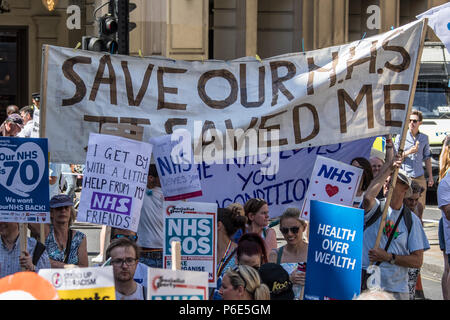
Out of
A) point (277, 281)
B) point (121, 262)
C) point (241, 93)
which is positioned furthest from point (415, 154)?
point (121, 262)

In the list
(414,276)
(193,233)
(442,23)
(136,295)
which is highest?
(442,23)

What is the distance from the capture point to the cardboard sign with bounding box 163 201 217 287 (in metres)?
6.72

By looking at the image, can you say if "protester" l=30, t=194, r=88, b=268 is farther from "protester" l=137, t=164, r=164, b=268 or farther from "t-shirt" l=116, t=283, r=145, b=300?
"t-shirt" l=116, t=283, r=145, b=300

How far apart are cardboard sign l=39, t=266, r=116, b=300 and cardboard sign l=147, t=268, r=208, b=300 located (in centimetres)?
20

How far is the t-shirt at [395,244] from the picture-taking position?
6828mm

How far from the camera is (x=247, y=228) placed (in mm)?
7859

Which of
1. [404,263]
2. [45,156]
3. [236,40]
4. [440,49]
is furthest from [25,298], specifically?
[236,40]

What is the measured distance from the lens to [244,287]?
530 cm

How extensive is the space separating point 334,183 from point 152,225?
1767 millimetres

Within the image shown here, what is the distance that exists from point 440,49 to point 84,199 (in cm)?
1412

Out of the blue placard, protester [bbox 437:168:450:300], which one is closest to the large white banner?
protester [bbox 437:168:450:300]

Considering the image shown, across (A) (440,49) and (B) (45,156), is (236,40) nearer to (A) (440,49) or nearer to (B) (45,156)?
(A) (440,49)

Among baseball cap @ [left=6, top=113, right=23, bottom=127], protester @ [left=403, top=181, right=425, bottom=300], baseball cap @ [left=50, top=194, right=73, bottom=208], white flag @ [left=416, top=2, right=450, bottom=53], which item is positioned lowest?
protester @ [left=403, top=181, right=425, bottom=300]

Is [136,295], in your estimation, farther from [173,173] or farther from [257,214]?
[257,214]
